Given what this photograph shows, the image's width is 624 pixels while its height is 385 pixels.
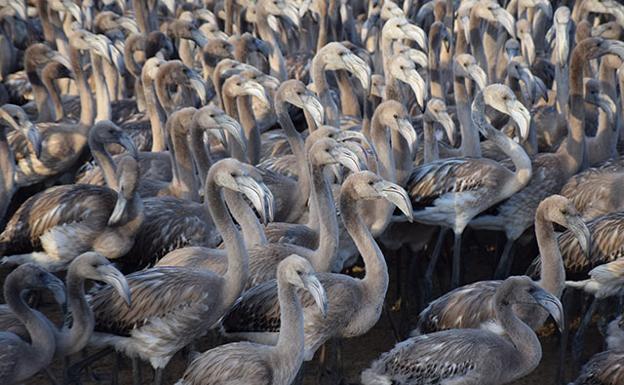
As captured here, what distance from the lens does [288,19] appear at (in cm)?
1664

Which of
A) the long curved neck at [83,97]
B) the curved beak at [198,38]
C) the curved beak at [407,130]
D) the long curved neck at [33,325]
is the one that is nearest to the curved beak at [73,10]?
the curved beak at [198,38]

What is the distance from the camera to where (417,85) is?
12.1 m

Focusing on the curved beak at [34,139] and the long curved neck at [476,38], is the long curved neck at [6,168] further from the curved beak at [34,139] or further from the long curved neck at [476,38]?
the long curved neck at [476,38]

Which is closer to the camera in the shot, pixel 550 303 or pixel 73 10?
pixel 550 303

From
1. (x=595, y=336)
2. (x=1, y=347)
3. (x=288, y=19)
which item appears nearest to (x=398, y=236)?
(x=595, y=336)

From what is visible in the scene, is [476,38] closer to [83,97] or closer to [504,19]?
[504,19]

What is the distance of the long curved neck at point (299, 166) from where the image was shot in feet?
36.4

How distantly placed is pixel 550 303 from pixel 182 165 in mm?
3855

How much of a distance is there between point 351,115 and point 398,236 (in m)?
2.68

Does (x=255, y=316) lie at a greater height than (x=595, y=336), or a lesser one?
greater

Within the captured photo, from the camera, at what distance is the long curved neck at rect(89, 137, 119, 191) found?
11216 millimetres

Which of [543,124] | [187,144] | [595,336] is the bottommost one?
[595,336]

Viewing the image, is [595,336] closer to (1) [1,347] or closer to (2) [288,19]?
(1) [1,347]

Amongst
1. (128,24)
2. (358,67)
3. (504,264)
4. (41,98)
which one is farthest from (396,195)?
(128,24)
